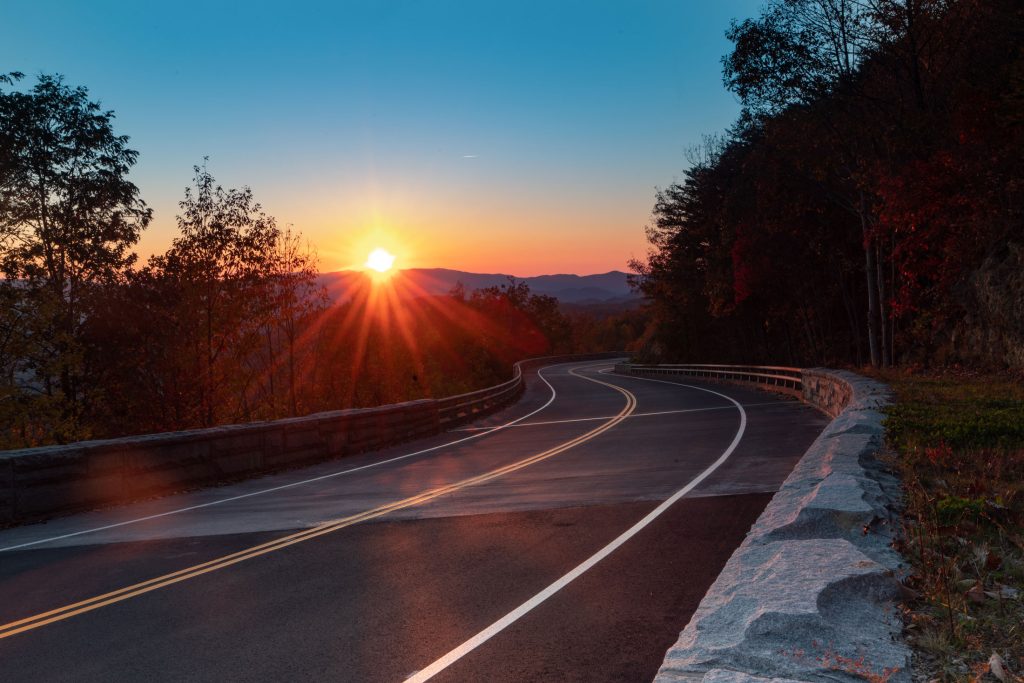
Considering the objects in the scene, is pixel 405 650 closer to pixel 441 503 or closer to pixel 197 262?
pixel 441 503

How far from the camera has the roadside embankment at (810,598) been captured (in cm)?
388

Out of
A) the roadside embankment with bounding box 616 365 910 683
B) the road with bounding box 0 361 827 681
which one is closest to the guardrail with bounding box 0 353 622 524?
the road with bounding box 0 361 827 681

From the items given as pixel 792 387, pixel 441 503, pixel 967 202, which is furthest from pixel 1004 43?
pixel 441 503

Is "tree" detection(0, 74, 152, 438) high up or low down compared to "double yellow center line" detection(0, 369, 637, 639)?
up

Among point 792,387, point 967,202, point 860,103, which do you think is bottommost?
point 792,387

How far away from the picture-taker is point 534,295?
182250 mm

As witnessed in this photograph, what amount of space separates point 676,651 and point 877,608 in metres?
1.43

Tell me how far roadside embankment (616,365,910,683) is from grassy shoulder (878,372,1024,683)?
0.61 ft

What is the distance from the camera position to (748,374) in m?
42.8

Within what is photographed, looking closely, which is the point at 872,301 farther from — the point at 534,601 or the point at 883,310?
the point at 534,601

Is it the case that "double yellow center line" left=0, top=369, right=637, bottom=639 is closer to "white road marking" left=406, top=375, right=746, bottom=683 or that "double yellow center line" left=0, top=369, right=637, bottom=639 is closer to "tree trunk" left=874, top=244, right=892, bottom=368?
"white road marking" left=406, top=375, right=746, bottom=683

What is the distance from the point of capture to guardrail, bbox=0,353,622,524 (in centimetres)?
1298

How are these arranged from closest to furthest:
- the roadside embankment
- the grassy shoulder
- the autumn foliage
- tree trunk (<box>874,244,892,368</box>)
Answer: the roadside embankment, the grassy shoulder, the autumn foliage, tree trunk (<box>874,244,892,368</box>)

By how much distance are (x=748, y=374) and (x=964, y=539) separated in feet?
122
